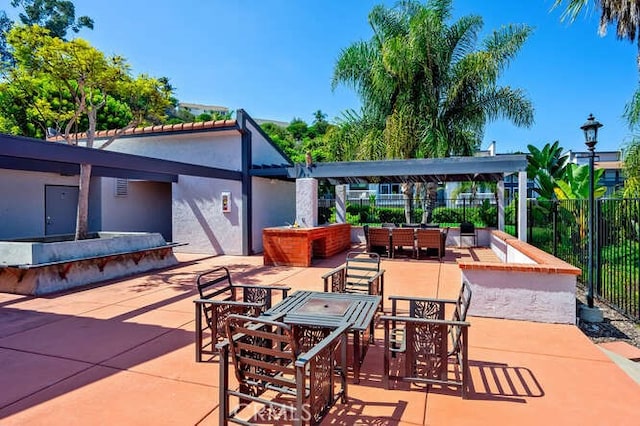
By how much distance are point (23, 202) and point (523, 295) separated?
1396 centimetres

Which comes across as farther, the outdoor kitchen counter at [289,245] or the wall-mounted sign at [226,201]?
the wall-mounted sign at [226,201]

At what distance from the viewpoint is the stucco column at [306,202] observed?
11.7m

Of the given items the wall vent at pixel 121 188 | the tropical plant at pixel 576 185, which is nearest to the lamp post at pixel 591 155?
the tropical plant at pixel 576 185

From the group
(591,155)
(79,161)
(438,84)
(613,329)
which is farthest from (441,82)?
(79,161)

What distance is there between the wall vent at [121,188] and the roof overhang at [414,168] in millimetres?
5714

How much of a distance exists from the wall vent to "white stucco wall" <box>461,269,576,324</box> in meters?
13.3

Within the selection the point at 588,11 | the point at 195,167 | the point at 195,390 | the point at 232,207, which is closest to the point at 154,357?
the point at 195,390

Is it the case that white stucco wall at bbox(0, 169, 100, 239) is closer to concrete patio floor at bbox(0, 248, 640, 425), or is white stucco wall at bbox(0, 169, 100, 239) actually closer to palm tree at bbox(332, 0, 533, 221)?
concrete patio floor at bbox(0, 248, 640, 425)

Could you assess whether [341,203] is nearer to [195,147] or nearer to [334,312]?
[195,147]

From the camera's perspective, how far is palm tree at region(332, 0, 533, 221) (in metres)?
14.7

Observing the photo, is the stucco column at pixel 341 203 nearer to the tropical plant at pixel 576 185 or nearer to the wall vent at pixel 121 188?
the tropical plant at pixel 576 185

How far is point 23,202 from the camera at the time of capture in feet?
37.0

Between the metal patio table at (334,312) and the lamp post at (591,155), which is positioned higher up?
the lamp post at (591,155)

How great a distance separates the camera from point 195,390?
323 cm
